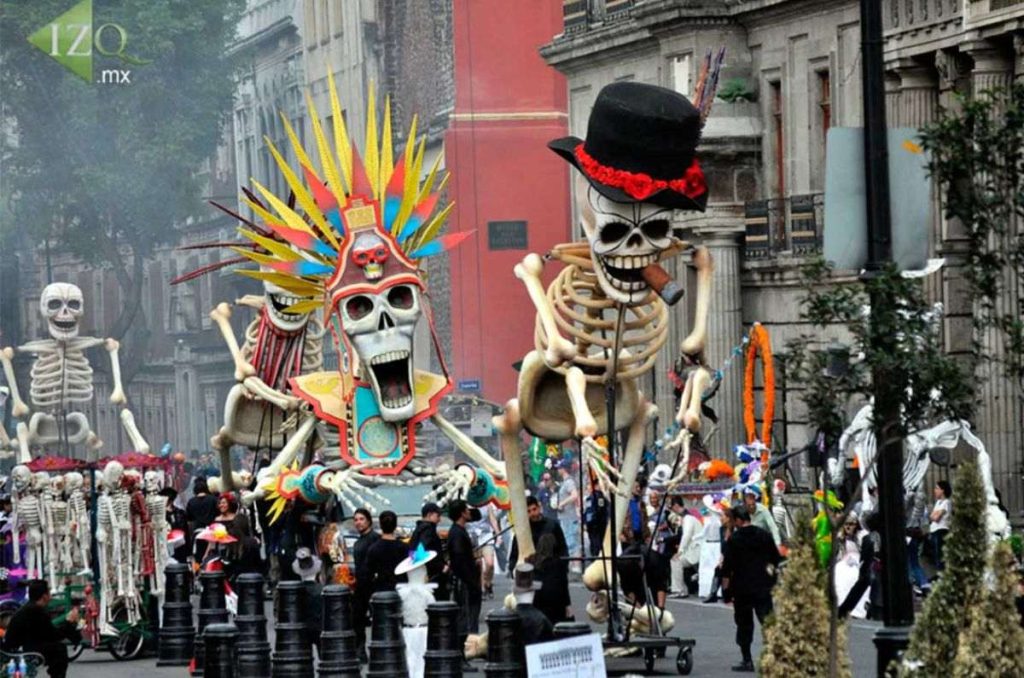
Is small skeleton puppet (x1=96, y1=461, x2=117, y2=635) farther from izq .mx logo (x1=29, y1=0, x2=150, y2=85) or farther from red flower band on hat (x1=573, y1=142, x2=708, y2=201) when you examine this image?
izq .mx logo (x1=29, y1=0, x2=150, y2=85)

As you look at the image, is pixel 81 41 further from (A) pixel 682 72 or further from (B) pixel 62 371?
(B) pixel 62 371

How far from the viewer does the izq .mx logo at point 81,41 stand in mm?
79938

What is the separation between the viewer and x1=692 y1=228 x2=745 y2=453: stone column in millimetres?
50750

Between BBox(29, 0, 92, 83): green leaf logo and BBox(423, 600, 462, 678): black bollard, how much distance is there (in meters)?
54.4

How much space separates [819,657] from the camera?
2114cm

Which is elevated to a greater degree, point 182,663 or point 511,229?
point 511,229

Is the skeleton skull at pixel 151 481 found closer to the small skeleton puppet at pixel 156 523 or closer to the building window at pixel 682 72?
the small skeleton puppet at pixel 156 523

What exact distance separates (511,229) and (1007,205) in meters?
49.7

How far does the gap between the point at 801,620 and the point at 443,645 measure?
224 inches

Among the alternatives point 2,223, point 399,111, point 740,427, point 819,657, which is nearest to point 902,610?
point 819,657

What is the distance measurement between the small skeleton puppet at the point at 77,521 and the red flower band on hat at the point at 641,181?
7.04 meters

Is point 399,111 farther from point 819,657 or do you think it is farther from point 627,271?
point 819,657

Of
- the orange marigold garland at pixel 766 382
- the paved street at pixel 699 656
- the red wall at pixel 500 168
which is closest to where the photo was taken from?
the paved street at pixel 699 656

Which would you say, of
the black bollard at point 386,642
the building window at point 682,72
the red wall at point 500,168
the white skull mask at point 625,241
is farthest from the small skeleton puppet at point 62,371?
the red wall at point 500,168
